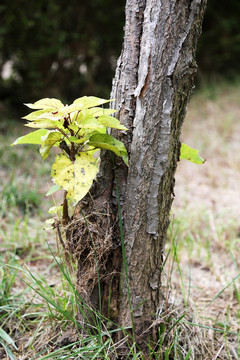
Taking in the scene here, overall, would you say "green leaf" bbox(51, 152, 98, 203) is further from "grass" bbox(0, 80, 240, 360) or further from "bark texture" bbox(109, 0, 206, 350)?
"grass" bbox(0, 80, 240, 360)

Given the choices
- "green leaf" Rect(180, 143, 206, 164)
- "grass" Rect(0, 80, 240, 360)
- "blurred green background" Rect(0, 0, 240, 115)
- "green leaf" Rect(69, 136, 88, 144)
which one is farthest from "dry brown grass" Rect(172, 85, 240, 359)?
"blurred green background" Rect(0, 0, 240, 115)

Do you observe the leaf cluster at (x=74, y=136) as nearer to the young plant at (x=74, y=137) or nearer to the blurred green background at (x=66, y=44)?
the young plant at (x=74, y=137)

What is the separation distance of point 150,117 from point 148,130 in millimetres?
41

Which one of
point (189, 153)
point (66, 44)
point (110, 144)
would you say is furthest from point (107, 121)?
point (66, 44)

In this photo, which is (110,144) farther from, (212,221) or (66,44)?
(66,44)

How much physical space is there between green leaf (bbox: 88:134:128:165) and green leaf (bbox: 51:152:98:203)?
1.8 inches

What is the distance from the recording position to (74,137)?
3.34 ft

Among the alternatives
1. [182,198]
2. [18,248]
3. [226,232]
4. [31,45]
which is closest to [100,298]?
[18,248]

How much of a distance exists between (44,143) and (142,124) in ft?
1.02

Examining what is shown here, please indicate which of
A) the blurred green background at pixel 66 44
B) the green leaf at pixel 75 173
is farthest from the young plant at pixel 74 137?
the blurred green background at pixel 66 44

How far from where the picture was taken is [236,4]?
5.99 meters

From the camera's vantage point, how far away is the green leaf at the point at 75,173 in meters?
0.99

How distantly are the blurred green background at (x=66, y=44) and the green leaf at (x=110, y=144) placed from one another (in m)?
3.60

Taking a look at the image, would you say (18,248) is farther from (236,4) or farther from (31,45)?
(236,4)
